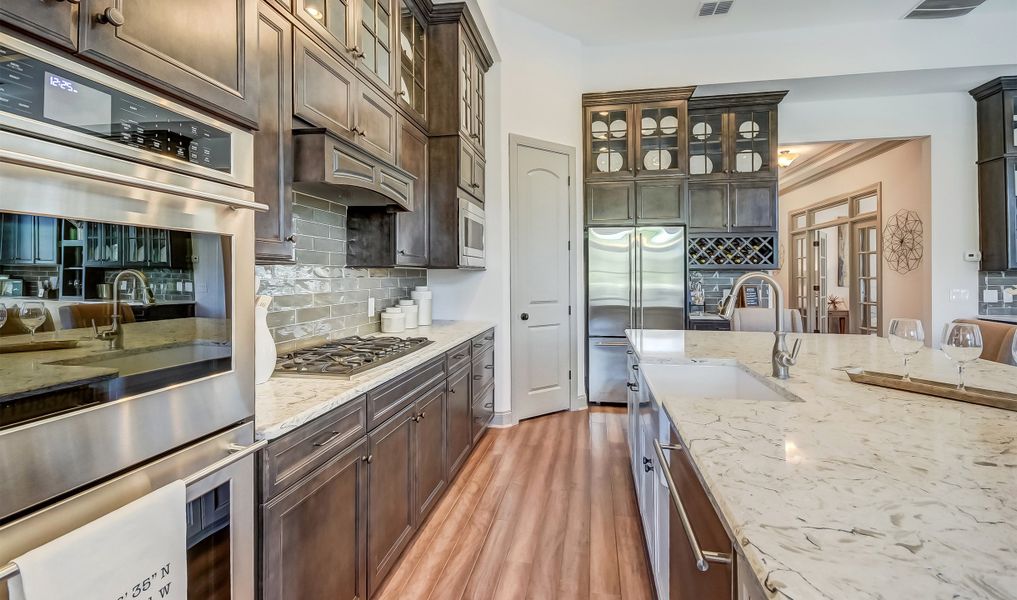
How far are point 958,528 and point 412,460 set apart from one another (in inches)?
71.1

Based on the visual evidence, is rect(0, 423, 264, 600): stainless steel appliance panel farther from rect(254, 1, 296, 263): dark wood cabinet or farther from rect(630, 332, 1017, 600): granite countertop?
rect(630, 332, 1017, 600): granite countertop

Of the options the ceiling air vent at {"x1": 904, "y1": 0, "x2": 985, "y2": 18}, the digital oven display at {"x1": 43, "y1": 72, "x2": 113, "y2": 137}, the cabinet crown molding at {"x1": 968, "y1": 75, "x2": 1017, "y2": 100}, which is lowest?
the digital oven display at {"x1": 43, "y1": 72, "x2": 113, "y2": 137}

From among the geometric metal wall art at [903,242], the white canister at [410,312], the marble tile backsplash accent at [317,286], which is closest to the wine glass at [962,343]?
the marble tile backsplash accent at [317,286]

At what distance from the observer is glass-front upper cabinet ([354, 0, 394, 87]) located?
6.95ft

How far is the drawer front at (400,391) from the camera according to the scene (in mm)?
1648

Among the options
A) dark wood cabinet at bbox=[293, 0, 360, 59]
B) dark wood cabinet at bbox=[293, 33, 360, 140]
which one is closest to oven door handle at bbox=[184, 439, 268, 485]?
dark wood cabinet at bbox=[293, 33, 360, 140]

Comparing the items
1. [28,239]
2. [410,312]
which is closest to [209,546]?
[28,239]

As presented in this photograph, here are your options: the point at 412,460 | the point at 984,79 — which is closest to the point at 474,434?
the point at 412,460

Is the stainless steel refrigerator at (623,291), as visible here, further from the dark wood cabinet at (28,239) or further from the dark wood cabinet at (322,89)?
the dark wood cabinet at (28,239)

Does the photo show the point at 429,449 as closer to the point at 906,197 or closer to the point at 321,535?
the point at 321,535

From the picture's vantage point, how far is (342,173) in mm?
1771

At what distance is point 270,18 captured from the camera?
154 centimetres

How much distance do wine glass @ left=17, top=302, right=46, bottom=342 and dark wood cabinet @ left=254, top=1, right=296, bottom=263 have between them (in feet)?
2.57

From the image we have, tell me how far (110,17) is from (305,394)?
103 centimetres
